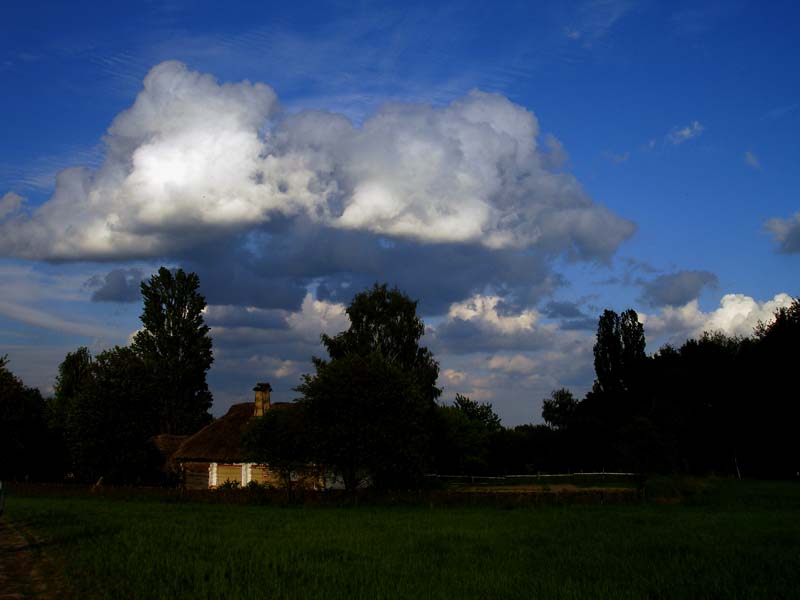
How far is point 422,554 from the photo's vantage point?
1688 cm

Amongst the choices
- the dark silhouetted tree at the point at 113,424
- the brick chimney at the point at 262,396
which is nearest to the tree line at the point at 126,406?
the dark silhouetted tree at the point at 113,424

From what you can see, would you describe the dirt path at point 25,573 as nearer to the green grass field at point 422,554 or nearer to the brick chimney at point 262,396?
the green grass field at point 422,554

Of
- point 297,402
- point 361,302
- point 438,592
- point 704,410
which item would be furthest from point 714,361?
point 438,592

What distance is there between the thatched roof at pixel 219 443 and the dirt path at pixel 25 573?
28857mm

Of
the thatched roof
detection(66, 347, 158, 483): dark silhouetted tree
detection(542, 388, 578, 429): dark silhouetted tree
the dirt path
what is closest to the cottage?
the thatched roof

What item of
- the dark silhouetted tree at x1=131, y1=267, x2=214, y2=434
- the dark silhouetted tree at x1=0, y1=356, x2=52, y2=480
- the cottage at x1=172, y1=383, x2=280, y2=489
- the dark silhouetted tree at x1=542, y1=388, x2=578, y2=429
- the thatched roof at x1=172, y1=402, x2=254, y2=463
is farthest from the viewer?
the dark silhouetted tree at x1=542, y1=388, x2=578, y2=429

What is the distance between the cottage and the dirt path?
27768mm

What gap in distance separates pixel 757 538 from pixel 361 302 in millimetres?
43191

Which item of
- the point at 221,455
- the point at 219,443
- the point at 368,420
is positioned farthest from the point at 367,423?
the point at 219,443

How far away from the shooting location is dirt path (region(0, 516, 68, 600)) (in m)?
12.0

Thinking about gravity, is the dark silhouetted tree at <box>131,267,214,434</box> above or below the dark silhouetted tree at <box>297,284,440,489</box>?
above

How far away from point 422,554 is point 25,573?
26.3 ft

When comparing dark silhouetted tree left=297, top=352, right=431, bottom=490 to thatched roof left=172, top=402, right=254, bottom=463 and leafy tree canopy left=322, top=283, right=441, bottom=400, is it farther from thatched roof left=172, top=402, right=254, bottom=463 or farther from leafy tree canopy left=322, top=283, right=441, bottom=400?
leafy tree canopy left=322, top=283, right=441, bottom=400

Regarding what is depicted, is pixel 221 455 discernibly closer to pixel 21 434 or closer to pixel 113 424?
pixel 113 424
